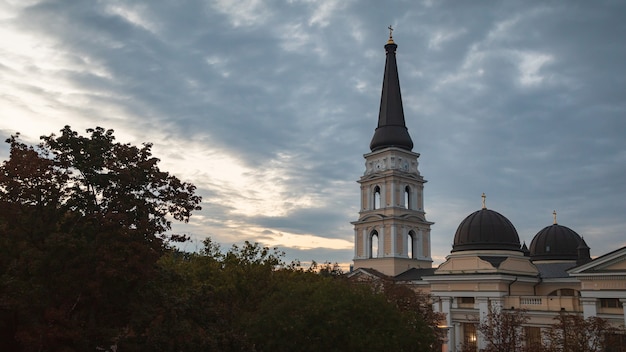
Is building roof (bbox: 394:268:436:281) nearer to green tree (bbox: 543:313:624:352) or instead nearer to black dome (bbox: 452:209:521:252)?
black dome (bbox: 452:209:521:252)

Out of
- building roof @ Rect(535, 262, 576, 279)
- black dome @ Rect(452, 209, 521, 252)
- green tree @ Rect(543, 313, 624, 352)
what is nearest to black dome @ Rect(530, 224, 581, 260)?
building roof @ Rect(535, 262, 576, 279)

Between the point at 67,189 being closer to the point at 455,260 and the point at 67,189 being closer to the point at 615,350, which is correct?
the point at 615,350

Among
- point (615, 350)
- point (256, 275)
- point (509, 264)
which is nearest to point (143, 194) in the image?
point (256, 275)

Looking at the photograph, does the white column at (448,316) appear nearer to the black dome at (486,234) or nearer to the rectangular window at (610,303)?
the black dome at (486,234)

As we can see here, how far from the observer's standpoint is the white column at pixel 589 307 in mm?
40938

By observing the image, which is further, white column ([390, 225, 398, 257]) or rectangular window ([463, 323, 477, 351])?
white column ([390, 225, 398, 257])

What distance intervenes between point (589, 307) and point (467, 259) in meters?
12.7

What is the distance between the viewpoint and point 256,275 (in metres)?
34.5

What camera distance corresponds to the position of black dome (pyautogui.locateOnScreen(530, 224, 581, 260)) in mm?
59938

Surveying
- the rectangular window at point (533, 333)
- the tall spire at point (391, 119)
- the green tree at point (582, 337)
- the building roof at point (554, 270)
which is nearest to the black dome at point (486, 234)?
the building roof at point (554, 270)

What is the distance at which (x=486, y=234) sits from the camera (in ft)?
178

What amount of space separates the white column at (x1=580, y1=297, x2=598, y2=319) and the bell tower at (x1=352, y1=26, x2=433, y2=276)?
87.0ft

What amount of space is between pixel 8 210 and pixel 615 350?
114 ft

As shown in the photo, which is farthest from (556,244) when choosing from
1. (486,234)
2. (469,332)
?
(469,332)
